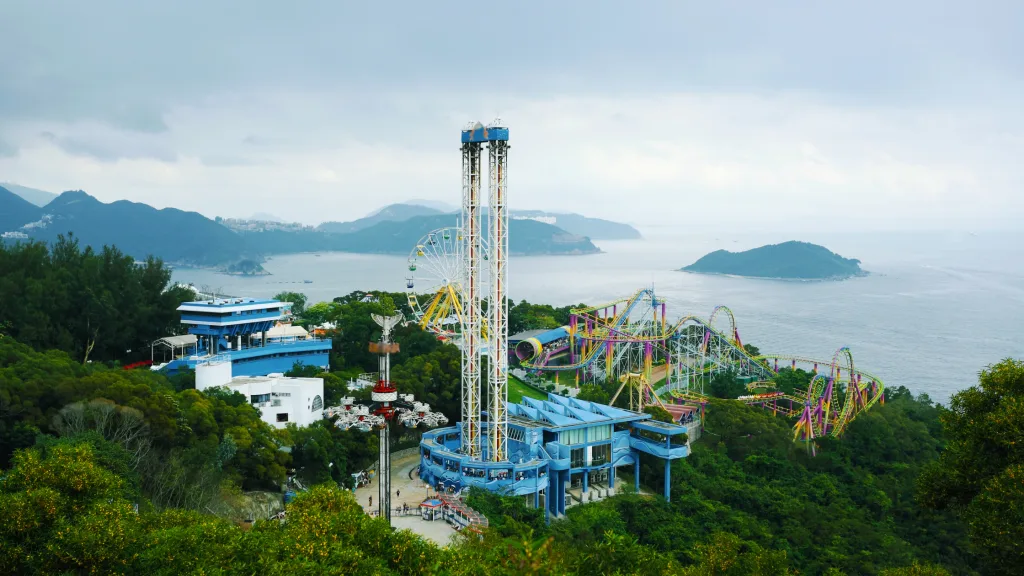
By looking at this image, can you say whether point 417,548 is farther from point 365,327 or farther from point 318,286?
point 318,286

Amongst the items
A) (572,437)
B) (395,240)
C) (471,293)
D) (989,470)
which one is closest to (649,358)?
(572,437)

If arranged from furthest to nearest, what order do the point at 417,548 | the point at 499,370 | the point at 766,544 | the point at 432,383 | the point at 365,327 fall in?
the point at 365,327 < the point at 432,383 < the point at 499,370 < the point at 766,544 < the point at 417,548

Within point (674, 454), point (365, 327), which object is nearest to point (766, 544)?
point (674, 454)

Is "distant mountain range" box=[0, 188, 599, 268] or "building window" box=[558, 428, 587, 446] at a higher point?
"distant mountain range" box=[0, 188, 599, 268]

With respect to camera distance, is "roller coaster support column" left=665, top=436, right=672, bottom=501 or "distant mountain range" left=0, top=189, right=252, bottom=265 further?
"distant mountain range" left=0, top=189, right=252, bottom=265

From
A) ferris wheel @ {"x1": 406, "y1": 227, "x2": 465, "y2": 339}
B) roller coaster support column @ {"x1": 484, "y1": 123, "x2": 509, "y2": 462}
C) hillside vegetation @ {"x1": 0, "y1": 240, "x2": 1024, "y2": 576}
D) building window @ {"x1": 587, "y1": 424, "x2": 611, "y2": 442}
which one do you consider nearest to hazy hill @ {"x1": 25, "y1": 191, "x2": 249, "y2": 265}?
hillside vegetation @ {"x1": 0, "y1": 240, "x2": 1024, "y2": 576}

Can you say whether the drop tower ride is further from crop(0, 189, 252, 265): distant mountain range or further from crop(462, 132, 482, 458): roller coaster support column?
crop(0, 189, 252, 265): distant mountain range
